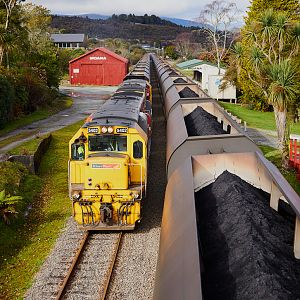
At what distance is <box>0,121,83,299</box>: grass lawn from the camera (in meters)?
10.3

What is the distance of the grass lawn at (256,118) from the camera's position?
29.3m

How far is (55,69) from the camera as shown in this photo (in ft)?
136

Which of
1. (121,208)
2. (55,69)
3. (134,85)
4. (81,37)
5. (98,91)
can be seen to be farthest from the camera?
(81,37)

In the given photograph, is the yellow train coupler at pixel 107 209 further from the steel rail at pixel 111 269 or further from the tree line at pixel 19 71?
the tree line at pixel 19 71

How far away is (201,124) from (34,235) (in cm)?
638

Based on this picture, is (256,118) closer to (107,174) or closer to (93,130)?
(93,130)

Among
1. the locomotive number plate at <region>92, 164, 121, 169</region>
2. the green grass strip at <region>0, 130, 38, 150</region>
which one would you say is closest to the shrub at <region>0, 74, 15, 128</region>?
the green grass strip at <region>0, 130, 38, 150</region>

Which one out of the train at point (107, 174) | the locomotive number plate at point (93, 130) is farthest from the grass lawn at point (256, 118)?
the locomotive number plate at point (93, 130)

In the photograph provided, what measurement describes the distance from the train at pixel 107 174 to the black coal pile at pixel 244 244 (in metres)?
3.51

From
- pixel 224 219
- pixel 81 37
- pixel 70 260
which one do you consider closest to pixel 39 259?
pixel 70 260

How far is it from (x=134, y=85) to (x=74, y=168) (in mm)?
10983

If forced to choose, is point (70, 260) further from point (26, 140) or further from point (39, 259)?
point (26, 140)

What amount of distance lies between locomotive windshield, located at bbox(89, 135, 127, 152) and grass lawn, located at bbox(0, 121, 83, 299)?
3.08m

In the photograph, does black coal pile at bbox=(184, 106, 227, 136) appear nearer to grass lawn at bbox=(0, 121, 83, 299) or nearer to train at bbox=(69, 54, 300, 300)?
train at bbox=(69, 54, 300, 300)
